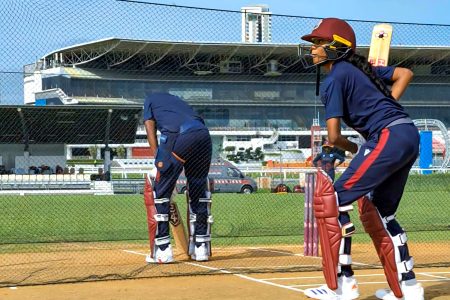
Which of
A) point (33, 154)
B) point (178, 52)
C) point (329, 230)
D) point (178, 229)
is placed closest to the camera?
point (329, 230)

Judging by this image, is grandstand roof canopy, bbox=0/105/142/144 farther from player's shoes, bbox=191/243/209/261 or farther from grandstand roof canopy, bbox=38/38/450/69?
player's shoes, bbox=191/243/209/261

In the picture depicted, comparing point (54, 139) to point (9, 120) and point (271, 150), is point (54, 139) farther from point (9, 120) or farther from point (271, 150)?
point (271, 150)

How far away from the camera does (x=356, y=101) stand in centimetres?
593

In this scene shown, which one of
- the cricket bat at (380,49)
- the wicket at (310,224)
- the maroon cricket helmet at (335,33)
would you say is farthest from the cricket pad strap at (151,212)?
the maroon cricket helmet at (335,33)

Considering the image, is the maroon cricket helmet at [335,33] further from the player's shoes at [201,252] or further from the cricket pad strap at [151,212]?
the player's shoes at [201,252]

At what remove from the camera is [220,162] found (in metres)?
38.8

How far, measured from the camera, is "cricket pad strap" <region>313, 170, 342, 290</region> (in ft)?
19.3

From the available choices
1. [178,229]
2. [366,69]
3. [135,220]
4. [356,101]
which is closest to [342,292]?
[356,101]

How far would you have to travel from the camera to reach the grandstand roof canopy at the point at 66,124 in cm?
1434

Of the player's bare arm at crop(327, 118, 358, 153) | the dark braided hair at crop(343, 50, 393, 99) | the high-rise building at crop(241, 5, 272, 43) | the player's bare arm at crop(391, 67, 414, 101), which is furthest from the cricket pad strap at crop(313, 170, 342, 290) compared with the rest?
the high-rise building at crop(241, 5, 272, 43)

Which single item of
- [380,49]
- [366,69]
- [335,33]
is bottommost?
[366,69]

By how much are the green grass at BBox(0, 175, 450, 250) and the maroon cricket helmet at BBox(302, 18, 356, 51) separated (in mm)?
7165

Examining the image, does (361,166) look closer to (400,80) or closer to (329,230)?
(329,230)

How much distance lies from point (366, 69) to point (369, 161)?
750 mm
